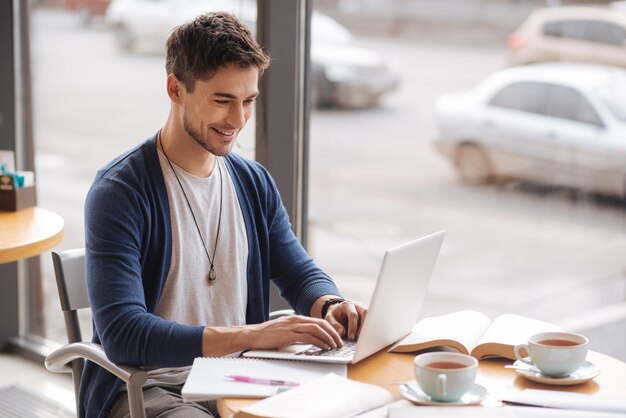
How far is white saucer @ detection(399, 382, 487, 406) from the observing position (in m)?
1.56

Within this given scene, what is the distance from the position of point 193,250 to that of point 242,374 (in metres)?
0.48

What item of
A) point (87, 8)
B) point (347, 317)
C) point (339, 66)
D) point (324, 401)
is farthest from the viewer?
point (87, 8)

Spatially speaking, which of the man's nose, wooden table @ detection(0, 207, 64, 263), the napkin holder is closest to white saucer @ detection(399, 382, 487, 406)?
the man's nose

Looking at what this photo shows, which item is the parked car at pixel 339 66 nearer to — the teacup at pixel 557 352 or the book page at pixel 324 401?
the teacup at pixel 557 352

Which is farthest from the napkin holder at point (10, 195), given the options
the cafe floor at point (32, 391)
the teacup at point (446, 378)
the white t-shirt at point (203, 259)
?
the teacup at point (446, 378)

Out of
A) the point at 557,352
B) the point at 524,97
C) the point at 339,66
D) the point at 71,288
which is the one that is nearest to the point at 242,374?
the point at 557,352

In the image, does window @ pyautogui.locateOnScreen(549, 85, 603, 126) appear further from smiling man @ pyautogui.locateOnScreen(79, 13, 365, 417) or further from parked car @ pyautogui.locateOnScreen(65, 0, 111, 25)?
parked car @ pyautogui.locateOnScreen(65, 0, 111, 25)

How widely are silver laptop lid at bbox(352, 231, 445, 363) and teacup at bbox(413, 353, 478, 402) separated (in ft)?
0.49

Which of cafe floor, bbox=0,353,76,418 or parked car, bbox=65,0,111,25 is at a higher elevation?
parked car, bbox=65,0,111,25

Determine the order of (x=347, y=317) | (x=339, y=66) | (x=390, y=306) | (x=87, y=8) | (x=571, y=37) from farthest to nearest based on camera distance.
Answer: (x=87, y=8) < (x=339, y=66) < (x=571, y=37) < (x=347, y=317) < (x=390, y=306)

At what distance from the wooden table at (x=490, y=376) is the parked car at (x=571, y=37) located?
841 mm

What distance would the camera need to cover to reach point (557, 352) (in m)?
1.64

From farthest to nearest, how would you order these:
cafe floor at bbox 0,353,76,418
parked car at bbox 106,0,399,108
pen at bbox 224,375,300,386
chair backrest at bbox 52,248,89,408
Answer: cafe floor at bbox 0,353,76,418, parked car at bbox 106,0,399,108, chair backrest at bbox 52,248,89,408, pen at bbox 224,375,300,386

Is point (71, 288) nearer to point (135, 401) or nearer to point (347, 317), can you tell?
point (135, 401)
